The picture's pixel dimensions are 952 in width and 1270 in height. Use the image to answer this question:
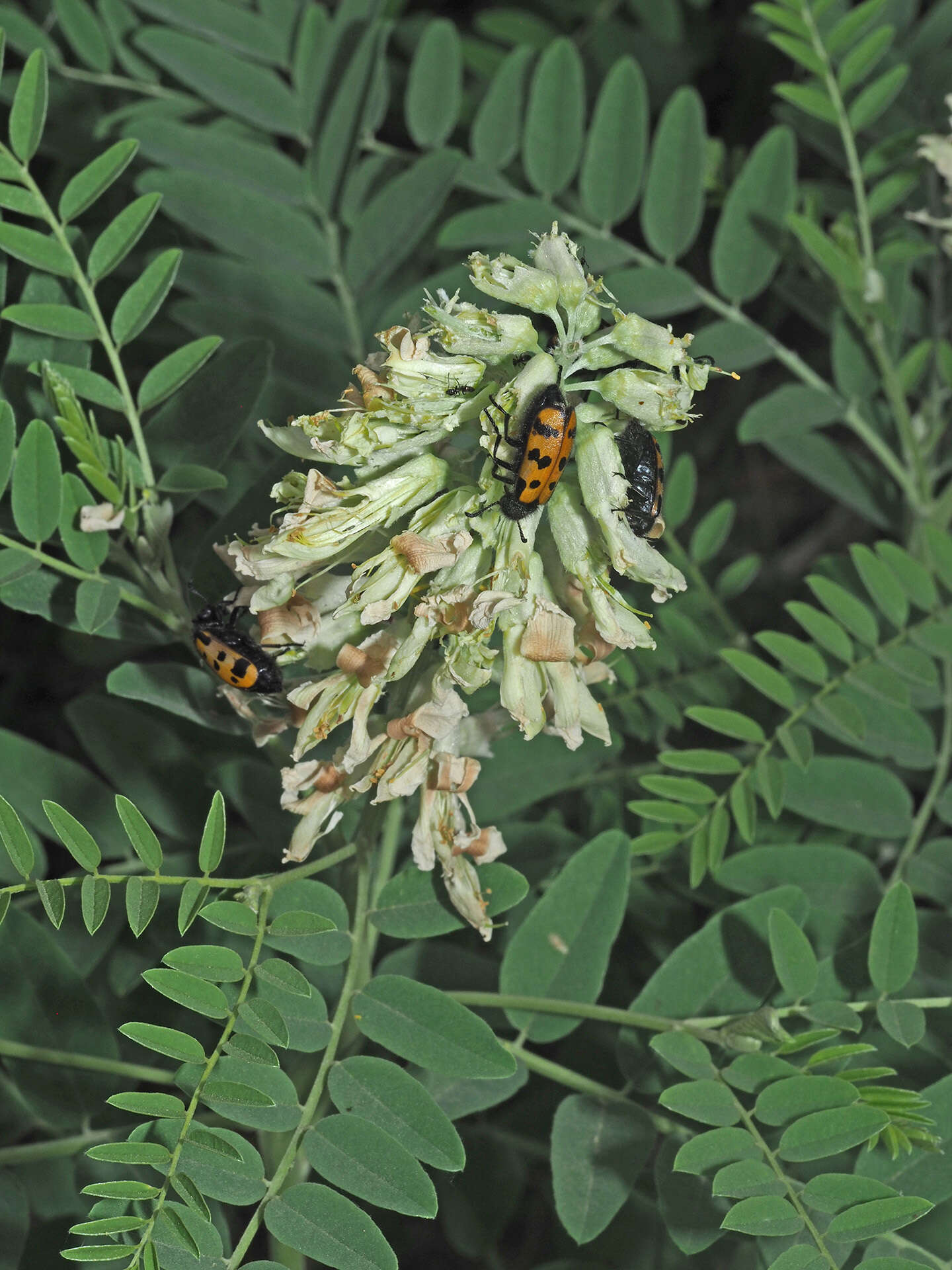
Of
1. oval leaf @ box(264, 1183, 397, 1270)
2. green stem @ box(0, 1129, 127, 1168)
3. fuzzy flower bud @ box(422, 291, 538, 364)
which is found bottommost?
green stem @ box(0, 1129, 127, 1168)

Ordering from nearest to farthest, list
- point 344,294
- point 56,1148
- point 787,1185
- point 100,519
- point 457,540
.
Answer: point 457,540 → point 787,1185 → point 100,519 → point 56,1148 → point 344,294

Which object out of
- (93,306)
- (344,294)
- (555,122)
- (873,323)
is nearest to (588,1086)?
(93,306)

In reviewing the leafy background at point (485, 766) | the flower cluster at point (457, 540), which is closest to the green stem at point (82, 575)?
the leafy background at point (485, 766)

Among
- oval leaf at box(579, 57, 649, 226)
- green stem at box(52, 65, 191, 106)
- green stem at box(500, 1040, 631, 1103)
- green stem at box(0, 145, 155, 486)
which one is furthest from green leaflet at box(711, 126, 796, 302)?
green stem at box(500, 1040, 631, 1103)

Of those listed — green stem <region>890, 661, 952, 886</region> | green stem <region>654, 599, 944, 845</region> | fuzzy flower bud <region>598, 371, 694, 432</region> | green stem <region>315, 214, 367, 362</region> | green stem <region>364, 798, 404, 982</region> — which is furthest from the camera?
green stem <region>315, 214, 367, 362</region>

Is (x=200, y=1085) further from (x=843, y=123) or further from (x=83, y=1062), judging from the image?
(x=843, y=123)

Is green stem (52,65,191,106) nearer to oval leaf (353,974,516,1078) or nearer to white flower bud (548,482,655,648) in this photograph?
white flower bud (548,482,655,648)

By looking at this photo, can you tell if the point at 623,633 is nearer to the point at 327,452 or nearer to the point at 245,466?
the point at 327,452
